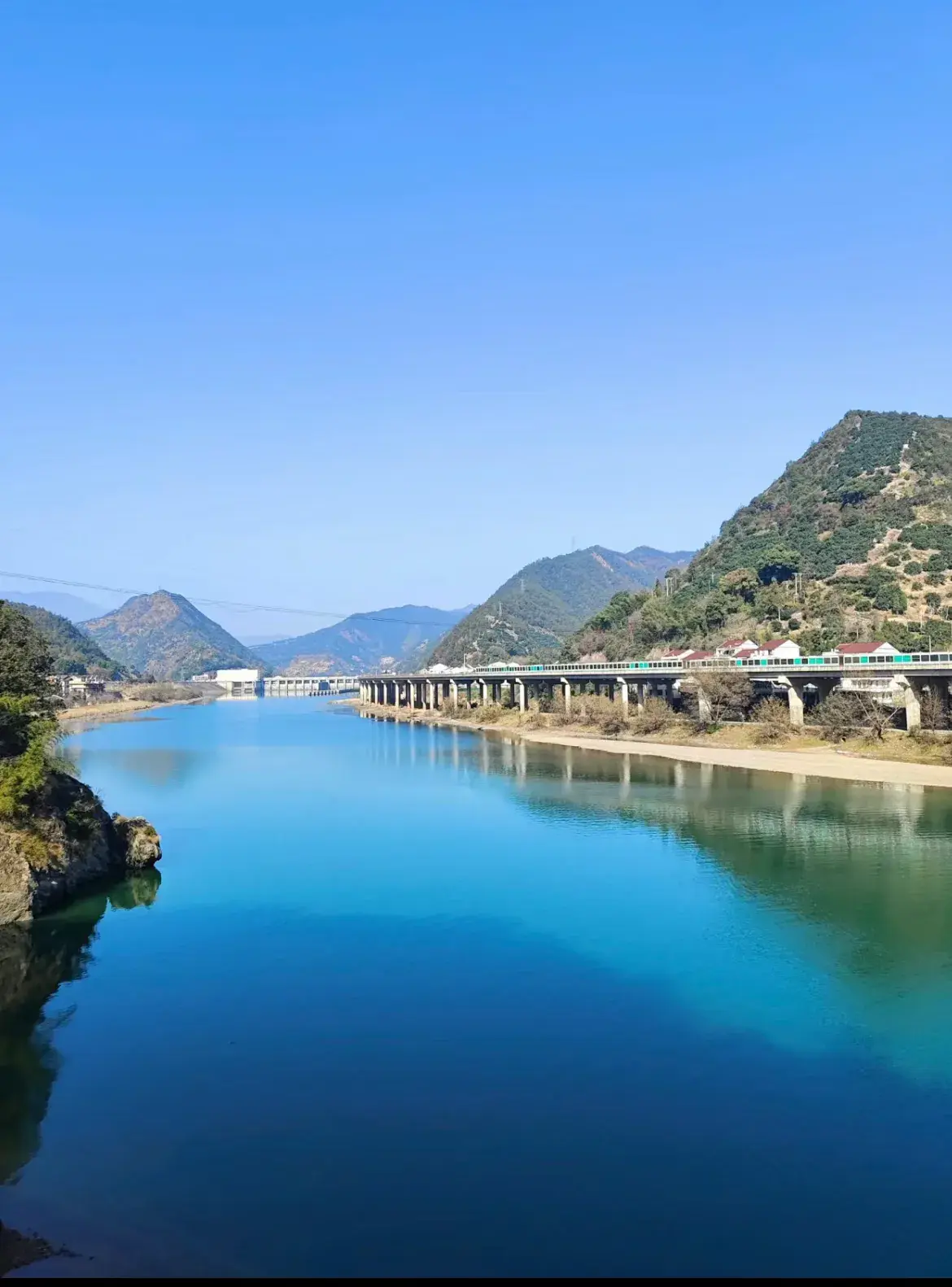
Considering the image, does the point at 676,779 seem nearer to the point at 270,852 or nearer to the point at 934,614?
the point at 270,852

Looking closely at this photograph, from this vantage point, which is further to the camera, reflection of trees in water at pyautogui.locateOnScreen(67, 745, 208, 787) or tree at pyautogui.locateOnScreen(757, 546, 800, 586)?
tree at pyautogui.locateOnScreen(757, 546, 800, 586)

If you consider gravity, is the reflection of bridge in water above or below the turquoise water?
above

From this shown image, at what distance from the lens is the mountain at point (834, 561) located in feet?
233

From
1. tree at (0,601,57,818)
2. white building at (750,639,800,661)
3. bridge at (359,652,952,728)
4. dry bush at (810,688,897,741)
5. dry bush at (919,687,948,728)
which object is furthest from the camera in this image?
white building at (750,639,800,661)

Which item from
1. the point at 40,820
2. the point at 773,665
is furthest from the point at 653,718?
the point at 40,820

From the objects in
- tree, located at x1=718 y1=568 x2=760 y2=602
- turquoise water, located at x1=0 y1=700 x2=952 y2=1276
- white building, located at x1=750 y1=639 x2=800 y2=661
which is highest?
tree, located at x1=718 y1=568 x2=760 y2=602

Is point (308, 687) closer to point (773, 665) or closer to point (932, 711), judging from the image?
point (773, 665)

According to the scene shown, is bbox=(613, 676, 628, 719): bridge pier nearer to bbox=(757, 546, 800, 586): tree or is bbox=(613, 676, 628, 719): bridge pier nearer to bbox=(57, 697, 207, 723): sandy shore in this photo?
bbox=(757, 546, 800, 586): tree

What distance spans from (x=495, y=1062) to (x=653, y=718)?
48.0 meters

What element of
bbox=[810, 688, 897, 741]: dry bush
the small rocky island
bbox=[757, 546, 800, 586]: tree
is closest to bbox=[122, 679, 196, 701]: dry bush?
bbox=[757, 546, 800, 586]: tree

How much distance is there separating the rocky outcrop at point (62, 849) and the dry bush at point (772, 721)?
3301 centimetres

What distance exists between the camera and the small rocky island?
1931 cm

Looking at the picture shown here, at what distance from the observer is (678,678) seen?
63781mm

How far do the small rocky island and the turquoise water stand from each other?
0.82 m
